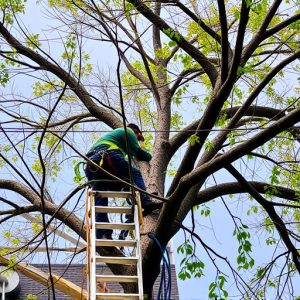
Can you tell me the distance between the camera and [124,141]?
20.1 feet

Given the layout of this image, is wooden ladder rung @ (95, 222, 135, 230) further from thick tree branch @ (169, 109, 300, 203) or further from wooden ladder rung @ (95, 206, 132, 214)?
thick tree branch @ (169, 109, 300, 203)

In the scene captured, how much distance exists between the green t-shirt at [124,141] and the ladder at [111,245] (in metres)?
0.84

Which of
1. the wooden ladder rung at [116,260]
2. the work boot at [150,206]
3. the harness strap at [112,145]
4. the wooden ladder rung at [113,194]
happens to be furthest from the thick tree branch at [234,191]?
the wooden ladder rung at [116,260]

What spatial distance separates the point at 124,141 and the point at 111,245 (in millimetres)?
1532

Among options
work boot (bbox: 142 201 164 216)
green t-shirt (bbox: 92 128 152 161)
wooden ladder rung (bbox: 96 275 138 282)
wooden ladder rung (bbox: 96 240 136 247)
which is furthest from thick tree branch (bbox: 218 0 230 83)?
wooden ladder rung (bbox: 96 275 138 282)

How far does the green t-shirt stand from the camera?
6004 mm

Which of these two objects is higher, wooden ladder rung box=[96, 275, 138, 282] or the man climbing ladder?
the man climbing ladder

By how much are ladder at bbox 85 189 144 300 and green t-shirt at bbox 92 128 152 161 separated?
2.75 feet

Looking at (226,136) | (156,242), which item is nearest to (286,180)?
(226,136)

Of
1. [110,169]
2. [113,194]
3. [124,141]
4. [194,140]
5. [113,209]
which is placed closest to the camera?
[194,140]

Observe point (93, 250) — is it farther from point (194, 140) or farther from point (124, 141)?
point (124, 141)

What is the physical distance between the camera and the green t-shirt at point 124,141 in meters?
6.00

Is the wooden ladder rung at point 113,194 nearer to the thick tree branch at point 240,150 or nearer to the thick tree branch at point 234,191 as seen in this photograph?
the thick tree branch at point 240,150

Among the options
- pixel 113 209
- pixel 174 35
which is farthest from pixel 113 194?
pixel 174 35
